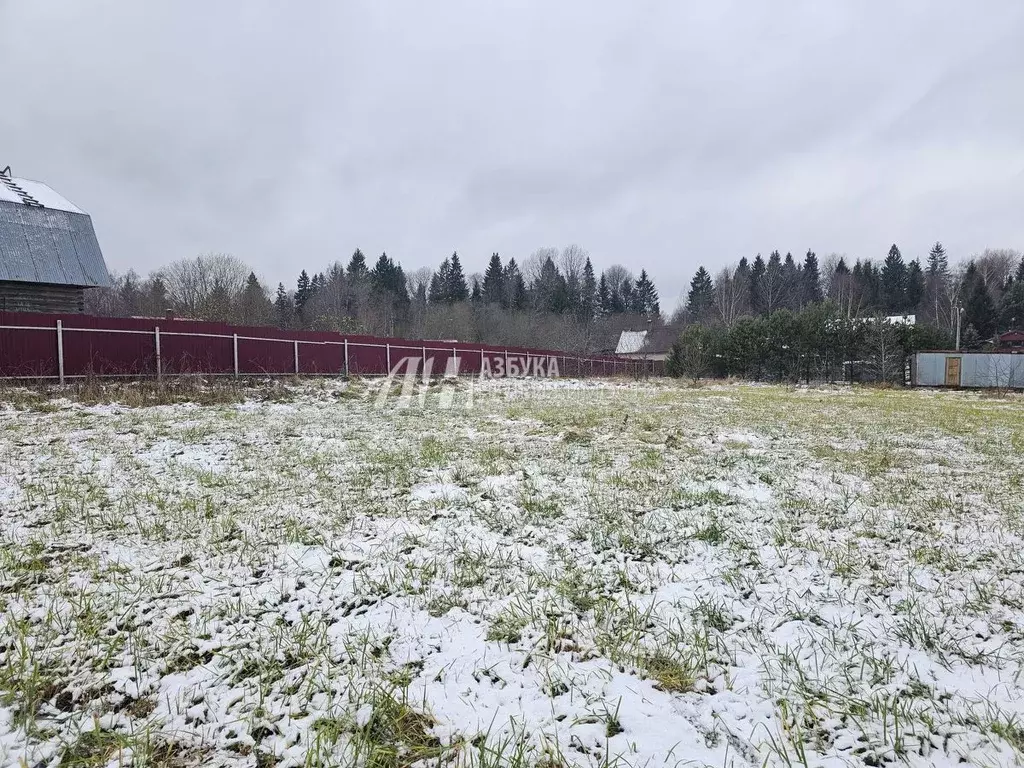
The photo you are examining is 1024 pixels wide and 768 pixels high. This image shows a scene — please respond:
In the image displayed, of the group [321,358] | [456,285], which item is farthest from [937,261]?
[321,358]

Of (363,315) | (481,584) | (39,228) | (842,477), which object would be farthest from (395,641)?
(363,315)

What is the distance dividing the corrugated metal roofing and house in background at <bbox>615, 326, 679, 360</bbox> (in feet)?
146

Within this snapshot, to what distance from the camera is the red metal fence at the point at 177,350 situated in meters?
10.6

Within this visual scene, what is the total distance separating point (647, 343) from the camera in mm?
54438

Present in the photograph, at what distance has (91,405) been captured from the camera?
9.12 metres

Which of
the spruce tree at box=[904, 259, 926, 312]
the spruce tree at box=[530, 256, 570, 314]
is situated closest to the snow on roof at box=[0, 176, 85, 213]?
the spruce tree at box=[530, 256, 570, 314]

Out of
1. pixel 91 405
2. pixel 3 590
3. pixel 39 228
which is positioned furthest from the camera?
pixel 39 228

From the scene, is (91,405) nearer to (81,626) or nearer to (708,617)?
(81,626)

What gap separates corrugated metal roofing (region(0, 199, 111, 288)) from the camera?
662 inches

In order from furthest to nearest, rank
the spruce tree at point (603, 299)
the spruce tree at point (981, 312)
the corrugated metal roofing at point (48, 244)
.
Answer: the spruce tree at point (603, 299), the spruce tree at point (981, 312), the corrugated metal roofing at point (48, 244)

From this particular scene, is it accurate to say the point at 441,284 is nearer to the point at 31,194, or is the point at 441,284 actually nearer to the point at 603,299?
the point at 603,299

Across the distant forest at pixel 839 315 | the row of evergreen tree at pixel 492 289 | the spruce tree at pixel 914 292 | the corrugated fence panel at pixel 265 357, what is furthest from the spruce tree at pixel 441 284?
the spruce tree at pixel 914 292

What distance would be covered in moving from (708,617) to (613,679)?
668 mm

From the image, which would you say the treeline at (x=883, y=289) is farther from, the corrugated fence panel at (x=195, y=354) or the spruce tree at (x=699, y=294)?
the corrugated fence panel at (x=195, y=354)
